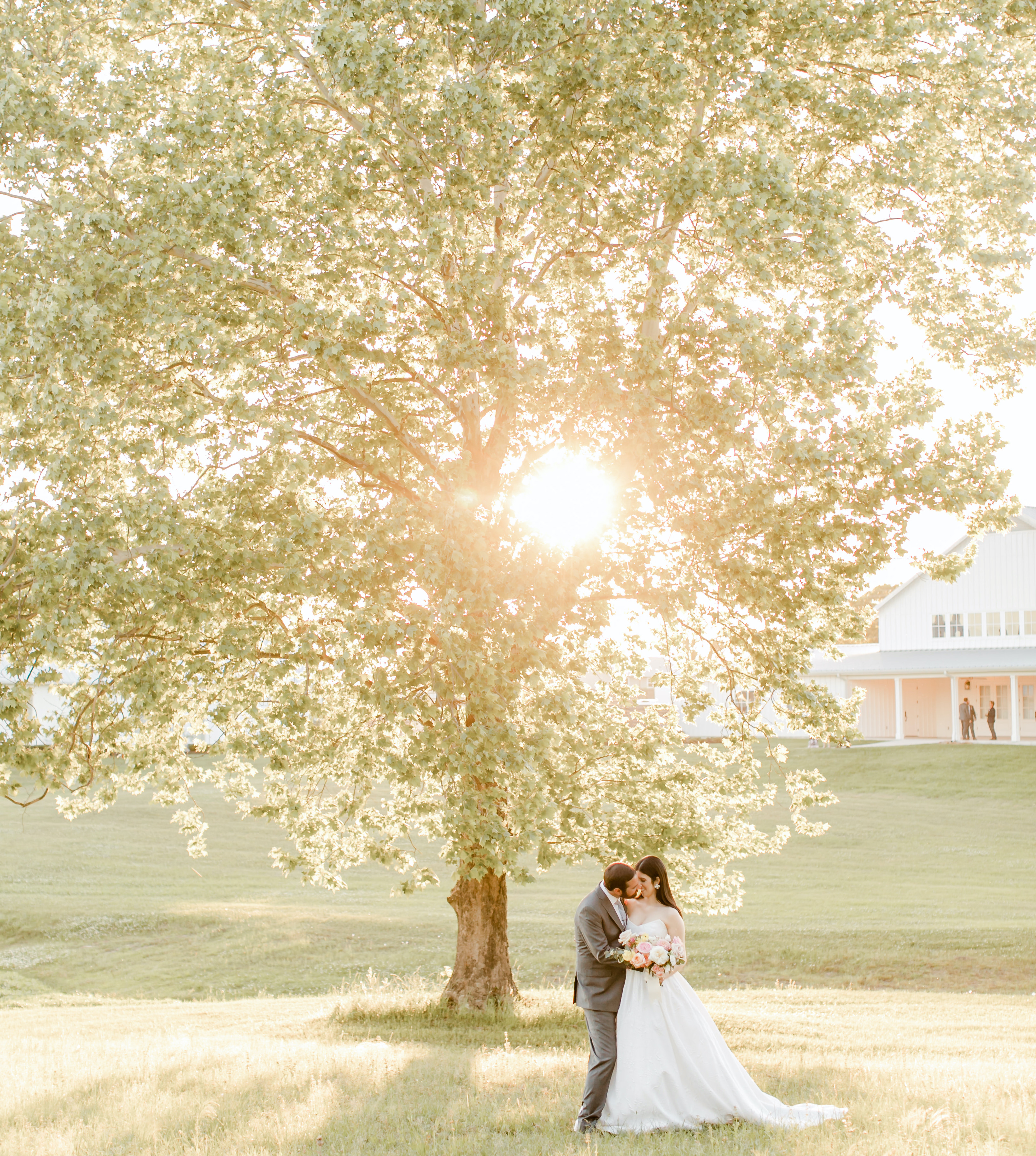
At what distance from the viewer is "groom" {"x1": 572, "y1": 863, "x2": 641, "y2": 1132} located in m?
8.39

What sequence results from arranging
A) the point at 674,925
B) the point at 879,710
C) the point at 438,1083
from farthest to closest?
the point at 879,710 → the point at 438,1083 → the point at 674,925

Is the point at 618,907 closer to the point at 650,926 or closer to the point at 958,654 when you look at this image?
the point at 650,926

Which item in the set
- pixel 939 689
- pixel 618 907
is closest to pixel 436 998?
pixel 618 907

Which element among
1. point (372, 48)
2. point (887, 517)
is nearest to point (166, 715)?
point (372, 48)

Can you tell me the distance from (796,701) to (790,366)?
13.5 ft

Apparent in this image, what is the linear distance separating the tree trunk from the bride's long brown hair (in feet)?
19.1

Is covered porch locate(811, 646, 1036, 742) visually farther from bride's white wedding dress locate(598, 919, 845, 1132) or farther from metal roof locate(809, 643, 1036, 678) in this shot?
bride's white wedding dress locate(598, 919, 845, 1132)

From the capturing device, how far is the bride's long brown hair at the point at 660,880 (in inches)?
340

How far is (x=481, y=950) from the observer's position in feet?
47.5

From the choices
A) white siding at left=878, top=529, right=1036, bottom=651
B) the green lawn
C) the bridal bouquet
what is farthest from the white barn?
the bridal bouquet

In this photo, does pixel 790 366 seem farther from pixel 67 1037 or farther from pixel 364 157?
pixel 67 1037

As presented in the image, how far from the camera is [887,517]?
1042 cm

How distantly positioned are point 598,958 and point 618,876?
60cm

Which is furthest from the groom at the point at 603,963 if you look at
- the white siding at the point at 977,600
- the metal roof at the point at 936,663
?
the white siding at the point at 977,600
